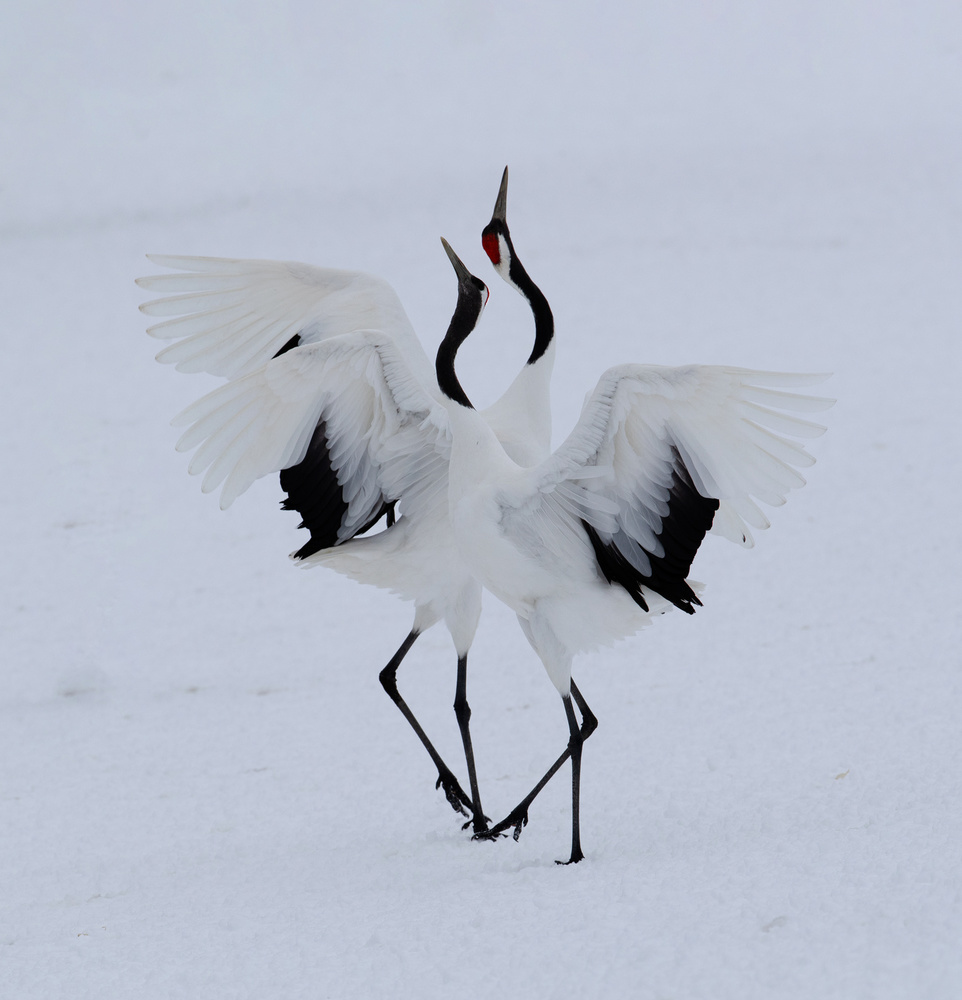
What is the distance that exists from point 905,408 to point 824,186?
14.2 feet

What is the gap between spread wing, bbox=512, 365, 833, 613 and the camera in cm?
253

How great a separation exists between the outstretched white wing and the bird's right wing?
0.33m

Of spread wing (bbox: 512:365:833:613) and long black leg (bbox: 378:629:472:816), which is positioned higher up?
spread wing (bbox: 512:365:833:613)

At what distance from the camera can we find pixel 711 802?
3053mm

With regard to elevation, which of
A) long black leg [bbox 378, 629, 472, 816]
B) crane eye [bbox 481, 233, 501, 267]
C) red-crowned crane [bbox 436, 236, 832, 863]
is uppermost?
crane eye [bbox 481, 233, 501, 267]

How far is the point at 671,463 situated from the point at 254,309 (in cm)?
143

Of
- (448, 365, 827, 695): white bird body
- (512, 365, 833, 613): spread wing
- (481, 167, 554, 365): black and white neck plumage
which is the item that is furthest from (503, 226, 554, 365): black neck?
(512, 365, 833, 613): spread wing

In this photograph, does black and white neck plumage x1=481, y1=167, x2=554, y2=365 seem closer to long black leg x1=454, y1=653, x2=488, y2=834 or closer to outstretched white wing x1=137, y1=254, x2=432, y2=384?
outstretched white wing x1=137, y1=254, x2=432, y2=384

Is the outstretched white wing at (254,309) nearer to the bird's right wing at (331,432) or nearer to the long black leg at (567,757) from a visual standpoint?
the bird's right wing at (331,432)

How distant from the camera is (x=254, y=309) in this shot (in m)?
3.56

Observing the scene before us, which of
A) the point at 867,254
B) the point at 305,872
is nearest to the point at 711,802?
the point at 305,872

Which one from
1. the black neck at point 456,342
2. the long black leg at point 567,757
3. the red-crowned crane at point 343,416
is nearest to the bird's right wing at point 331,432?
the red-crowned crane at point 343,416

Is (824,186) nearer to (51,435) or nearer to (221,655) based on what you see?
(51,435)

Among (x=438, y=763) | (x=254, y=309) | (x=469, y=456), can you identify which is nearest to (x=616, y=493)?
(x=469, y=456)
